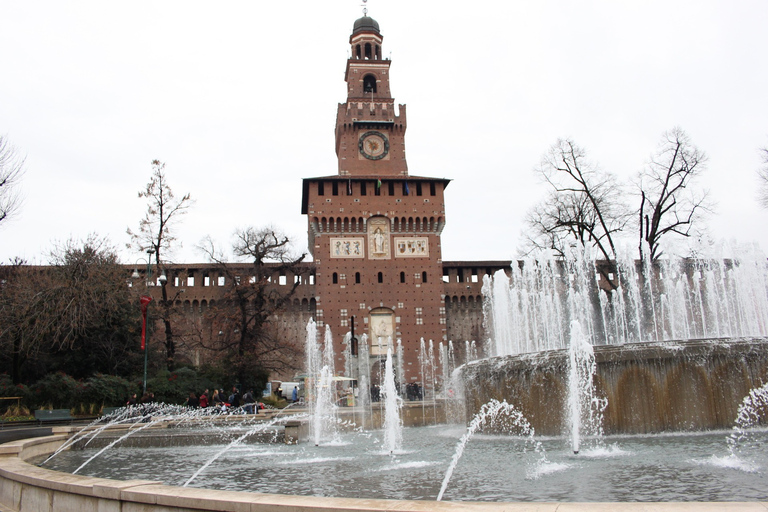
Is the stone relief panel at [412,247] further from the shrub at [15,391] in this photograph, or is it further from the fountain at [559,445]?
the fountain at [559,445]

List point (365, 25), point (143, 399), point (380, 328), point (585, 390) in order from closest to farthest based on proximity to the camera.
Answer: point (585, 390)
point (143, 399)
point (380, 328)
point (365, 25)

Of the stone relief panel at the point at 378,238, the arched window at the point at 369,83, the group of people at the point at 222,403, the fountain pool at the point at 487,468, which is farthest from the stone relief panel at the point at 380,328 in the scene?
the fountain pool at the point at 487,468

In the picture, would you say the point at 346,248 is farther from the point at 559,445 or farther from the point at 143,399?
the point at 559,445

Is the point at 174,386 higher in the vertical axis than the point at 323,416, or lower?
higher

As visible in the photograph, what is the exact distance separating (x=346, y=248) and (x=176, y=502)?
99.4 feet

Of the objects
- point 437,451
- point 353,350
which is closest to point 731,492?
point 437,451

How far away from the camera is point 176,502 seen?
413 centimetres

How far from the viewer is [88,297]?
69.4ft

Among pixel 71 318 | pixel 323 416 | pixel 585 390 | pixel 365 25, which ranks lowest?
pixel 323 416

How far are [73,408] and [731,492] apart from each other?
59.0 ft

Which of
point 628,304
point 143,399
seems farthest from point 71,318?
point 628,304

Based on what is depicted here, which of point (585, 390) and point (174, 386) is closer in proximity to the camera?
point (585, 390)

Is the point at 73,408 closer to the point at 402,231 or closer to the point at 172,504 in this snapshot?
the point at 172,504

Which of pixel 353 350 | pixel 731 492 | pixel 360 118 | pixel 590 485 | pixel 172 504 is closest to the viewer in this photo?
pixel 172 504
